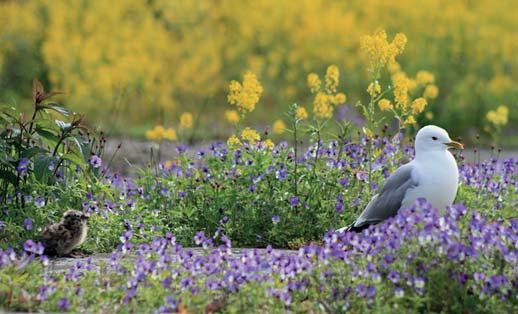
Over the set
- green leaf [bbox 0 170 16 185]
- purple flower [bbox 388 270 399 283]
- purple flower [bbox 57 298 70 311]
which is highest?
green leaf [bbox 0 170 16 185]

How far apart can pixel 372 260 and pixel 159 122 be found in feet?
24.2

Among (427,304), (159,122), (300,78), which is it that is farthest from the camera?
(300,78)

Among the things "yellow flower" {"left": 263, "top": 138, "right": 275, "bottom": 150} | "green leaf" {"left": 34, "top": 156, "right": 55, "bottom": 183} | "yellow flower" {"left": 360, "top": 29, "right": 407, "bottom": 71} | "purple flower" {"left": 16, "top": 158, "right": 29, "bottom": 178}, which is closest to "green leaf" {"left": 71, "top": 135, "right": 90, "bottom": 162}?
"green leaf" {"left": 34, "top": 156, "right": 55, "bottom": 183}

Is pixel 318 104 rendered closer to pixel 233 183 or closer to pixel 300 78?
pixel 233 183

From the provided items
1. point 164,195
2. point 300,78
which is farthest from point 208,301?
point 300,78

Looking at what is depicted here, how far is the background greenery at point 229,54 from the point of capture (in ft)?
39.4

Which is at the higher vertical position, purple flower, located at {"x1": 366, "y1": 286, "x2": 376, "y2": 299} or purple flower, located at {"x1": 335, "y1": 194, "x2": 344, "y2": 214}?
purple flower, located at {"x1": 335, "y1": 194, "x2": 344, "y2": 214}

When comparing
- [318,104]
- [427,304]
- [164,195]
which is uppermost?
[318,104]

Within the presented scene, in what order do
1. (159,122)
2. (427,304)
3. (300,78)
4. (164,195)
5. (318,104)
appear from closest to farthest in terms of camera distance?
(427,304) < (164,195) < (318,104) < (159,122) < (300,78)

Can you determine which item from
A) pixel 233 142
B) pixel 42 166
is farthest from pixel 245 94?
pixel 42 166

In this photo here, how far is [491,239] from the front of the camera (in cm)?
449

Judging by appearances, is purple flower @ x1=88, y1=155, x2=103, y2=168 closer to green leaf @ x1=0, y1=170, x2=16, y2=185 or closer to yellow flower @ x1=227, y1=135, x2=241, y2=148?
green leaf @ x1=0, y1=170, x2=16, y2=185

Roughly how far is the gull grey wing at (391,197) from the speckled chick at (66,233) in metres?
1.51

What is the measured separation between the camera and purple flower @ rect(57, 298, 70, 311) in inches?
169
